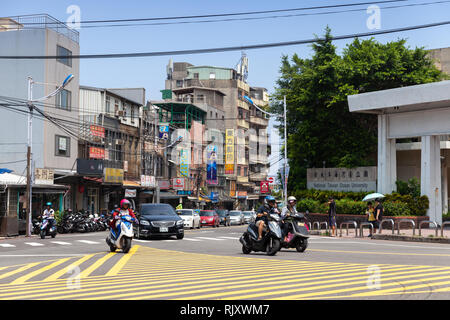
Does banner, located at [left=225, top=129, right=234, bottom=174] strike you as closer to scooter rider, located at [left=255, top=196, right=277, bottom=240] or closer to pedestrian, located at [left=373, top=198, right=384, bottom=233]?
pedestrian, located at [left=373, top=198, right=384, bottom=233]

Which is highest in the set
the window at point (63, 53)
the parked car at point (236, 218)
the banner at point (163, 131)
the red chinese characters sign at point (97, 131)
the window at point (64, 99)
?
the window at point (63, 53)

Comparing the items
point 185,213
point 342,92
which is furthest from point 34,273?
point 185,213

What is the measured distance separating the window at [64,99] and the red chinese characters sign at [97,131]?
3351mm

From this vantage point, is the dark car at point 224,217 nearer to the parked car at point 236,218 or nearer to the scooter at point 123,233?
the parked car at point 236,218

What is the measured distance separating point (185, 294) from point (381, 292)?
115 inches

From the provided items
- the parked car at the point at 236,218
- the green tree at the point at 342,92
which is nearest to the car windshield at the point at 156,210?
the green tree at the point at 342,92

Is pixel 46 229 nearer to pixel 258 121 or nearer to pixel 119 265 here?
pixel 119 265

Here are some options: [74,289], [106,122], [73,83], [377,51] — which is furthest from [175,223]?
[106,122]

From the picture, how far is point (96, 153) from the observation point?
1927 inches

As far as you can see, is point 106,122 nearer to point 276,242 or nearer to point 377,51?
point 377,51

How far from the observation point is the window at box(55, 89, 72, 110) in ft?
147

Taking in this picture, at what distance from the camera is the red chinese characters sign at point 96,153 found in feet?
158

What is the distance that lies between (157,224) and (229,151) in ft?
185
